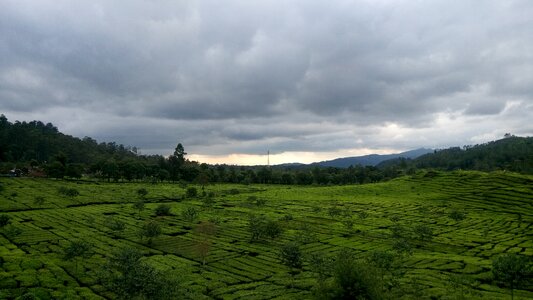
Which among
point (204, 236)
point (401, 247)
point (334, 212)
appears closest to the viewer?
point (401, 247)

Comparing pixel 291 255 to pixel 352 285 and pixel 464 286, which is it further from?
pixel 464 286

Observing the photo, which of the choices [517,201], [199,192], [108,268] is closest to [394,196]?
[517,201]

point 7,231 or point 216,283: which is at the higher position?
point 7,231

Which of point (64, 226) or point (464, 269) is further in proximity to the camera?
point (64, 226)

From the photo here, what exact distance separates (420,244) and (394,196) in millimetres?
78231

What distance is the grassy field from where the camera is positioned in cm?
5284

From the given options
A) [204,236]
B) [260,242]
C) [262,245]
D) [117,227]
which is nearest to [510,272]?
[262,245]

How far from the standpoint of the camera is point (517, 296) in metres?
50.5

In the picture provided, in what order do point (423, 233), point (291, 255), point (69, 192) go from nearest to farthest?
point (291, 255) < point (423, 233) < point (69, 192)

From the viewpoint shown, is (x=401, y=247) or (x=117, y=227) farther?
(x=117, y=227)

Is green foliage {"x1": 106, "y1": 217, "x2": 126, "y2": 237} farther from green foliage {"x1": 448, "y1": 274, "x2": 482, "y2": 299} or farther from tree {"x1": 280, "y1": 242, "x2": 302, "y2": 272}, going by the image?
green foliage {"x1": 448, "y1": 274, "x2": 482, "y2": 299}

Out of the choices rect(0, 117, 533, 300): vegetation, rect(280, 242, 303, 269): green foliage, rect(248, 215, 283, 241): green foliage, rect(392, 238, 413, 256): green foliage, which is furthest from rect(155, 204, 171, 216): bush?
rect(392, 238, 413, 256): green foliage

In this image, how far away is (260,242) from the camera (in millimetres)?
80062

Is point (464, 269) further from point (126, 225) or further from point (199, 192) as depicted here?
point (199, 192)
